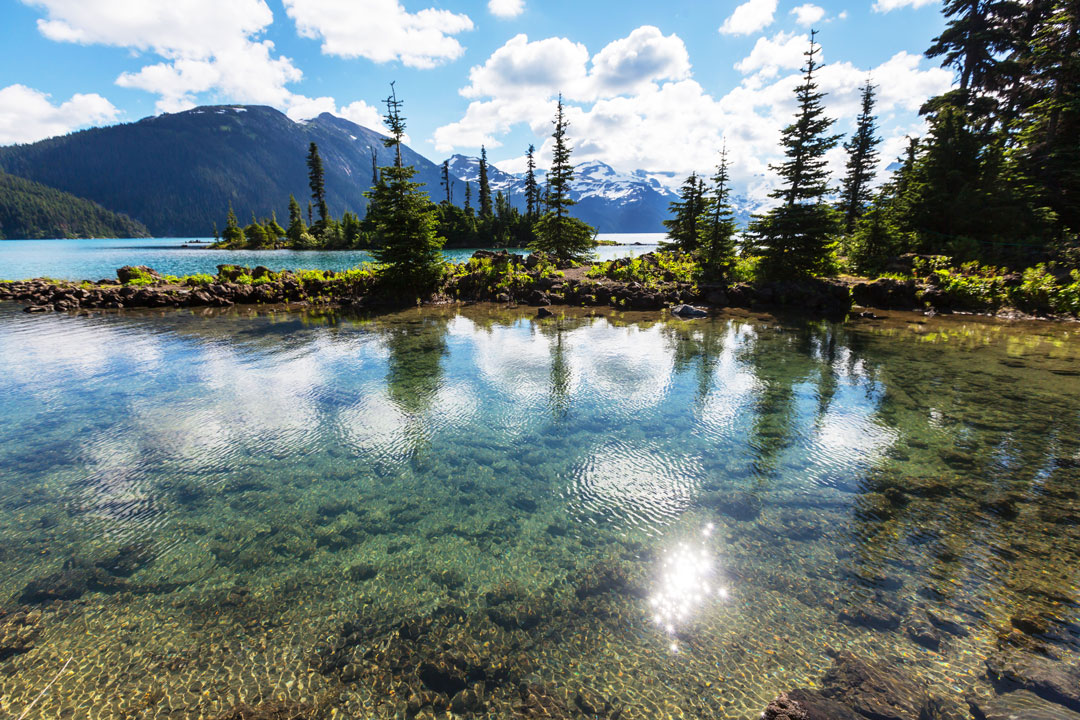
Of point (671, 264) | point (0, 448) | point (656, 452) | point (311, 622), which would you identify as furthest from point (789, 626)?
point (671, 264)

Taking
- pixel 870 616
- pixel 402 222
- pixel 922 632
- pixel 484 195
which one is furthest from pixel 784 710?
pixel 484 195

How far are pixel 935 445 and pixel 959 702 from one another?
6.58 m

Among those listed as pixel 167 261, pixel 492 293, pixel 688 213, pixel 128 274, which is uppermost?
pixel 688 213

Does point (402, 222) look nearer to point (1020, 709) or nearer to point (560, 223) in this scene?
point (560, 223)

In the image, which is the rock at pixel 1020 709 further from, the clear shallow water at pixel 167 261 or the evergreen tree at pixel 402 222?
the clear shallow water at pixel 167 261

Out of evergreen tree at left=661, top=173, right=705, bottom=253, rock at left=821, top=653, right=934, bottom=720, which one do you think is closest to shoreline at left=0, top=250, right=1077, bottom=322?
evergreen tree at left=661, top=173, right=705, bottom=253

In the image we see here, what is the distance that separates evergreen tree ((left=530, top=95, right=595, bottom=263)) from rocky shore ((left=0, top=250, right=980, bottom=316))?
6.81 metres

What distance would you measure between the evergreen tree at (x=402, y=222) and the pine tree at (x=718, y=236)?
19536 millimetres

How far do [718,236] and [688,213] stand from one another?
21.1ft

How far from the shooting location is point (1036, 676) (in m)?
3.83

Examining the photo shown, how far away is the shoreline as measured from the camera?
81.4 ft

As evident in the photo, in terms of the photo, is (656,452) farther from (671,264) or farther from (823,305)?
(671,264)

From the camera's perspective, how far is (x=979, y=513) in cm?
628

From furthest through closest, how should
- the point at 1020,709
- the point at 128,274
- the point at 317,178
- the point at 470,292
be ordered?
the point at 317,178 → the point at 470,292 → the point at 128,274 → the point at 1020,709
